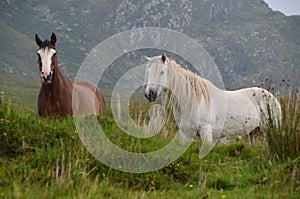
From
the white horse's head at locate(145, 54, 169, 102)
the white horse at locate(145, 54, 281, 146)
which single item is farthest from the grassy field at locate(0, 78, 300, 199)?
the white horse at locate(145, 54, 281, 146)

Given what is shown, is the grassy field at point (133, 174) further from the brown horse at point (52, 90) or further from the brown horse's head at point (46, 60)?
the brown horse at point (52, 90)

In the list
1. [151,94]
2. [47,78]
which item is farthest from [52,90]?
[151,94]

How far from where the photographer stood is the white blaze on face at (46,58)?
7.75m

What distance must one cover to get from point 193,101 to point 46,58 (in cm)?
333

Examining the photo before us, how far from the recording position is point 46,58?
7.92 meters

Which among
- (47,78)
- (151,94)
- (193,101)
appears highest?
(47,78)

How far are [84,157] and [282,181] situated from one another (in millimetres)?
2804

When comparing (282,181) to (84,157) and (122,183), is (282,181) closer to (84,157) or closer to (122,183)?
(122,183)

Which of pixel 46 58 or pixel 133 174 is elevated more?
pixel 46 58

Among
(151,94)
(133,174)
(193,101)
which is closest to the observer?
(133,174)

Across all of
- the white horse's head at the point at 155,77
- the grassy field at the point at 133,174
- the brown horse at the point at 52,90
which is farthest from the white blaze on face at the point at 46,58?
the white horse's head at the point at 155,77

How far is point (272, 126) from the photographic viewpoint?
660 centimetres

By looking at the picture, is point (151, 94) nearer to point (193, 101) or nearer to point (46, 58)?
point (193, 101)

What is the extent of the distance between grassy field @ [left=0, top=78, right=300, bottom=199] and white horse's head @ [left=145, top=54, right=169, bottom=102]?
1.39 metres
